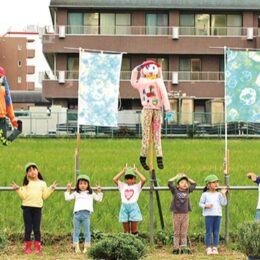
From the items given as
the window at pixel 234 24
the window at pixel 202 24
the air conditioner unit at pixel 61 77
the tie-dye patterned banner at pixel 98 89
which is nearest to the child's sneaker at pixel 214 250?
the tie-dye patterned banner at pixel 98 89

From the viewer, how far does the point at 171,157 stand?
24.3 meters

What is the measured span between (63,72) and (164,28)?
6.62 meters

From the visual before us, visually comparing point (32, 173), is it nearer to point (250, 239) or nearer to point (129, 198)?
point (129, 198)

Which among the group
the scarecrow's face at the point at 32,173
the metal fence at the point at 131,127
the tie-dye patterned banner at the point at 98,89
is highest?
the tie-dye patterned banner at the point at 98,89

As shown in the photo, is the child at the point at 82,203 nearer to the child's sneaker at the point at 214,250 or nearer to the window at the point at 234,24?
the child's sneaker at the point at 214,250

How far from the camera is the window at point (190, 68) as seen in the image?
47.1 metres

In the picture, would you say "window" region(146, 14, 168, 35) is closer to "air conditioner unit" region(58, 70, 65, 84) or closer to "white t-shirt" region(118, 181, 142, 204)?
"air conditioner unit" region(58, 70, 65, 84)

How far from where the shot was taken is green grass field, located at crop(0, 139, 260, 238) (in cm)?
1221

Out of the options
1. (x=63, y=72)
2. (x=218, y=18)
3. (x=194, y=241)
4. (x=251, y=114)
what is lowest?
(x=194, y=241)

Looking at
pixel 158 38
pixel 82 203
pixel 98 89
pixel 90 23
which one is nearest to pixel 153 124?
pixel 98 89

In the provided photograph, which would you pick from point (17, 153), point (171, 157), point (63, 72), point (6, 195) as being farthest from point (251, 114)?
point (63, 72)

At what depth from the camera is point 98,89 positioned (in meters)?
11.4

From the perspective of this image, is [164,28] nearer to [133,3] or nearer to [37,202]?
[133,3]

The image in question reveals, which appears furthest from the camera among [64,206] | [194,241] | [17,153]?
[17,153]
